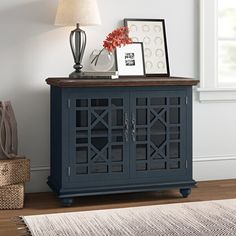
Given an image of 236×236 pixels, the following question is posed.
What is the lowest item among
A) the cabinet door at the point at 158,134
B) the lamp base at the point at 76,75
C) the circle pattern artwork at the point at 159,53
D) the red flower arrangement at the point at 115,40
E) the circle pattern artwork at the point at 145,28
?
the cabinet door at the point at 158,134

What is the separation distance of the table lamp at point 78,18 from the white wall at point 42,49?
19 centimetres

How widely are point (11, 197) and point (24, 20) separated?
1.26 metres

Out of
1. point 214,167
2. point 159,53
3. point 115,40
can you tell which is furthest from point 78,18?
point 214,167

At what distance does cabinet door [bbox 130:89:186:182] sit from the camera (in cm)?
413

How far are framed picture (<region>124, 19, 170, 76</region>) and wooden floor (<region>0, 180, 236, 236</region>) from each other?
2.99 ft

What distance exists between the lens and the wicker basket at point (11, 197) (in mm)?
3977

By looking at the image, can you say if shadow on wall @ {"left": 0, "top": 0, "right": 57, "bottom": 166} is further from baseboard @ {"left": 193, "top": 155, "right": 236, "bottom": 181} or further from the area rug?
baseboard @ {"left": 193, "top": 155, "right": 236, "bottom": 181}

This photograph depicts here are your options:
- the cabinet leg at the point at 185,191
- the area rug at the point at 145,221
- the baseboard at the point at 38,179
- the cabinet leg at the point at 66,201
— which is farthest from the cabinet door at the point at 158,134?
the baseboard at the point at 38,179

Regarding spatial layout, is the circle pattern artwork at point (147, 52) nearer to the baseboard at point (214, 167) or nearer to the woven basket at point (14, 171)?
the baseboard at point (214, 167)

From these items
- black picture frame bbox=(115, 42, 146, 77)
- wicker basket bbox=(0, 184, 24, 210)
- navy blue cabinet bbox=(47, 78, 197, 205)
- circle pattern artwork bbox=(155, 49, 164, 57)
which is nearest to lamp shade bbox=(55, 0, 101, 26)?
black picture frame bbox=(115, 42, 146, 77)

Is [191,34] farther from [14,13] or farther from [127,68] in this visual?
[14,13]

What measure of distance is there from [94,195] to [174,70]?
1.18 m

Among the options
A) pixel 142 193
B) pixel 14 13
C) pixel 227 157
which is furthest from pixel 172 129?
pixel 14 13

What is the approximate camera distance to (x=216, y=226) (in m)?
3.49
